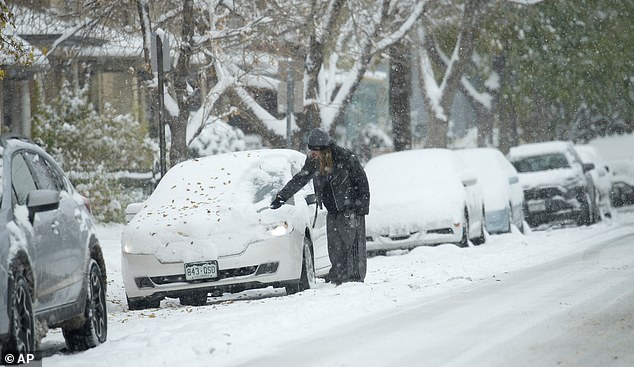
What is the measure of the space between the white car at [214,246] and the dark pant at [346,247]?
225mm

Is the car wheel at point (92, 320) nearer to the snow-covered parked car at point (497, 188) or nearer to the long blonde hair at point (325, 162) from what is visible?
the long blonde hair at point (325, 162)

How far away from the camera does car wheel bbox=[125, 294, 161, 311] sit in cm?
1388

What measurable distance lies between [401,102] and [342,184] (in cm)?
1978

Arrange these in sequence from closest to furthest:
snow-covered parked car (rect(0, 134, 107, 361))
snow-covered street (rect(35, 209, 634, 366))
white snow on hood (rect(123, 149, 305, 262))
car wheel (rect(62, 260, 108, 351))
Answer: snow-covered parked car (rect(0, 134, 107, 361)), snow-covered street (rect(35, 209, 634, 366)), car wheel (rect(62, 260, 108, 351)), white snow on hood (rect(123, 149, 305, 262))

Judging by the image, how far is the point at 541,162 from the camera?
93.9 feet

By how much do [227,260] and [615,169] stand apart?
81.3ft

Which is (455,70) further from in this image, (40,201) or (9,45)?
(40,201)

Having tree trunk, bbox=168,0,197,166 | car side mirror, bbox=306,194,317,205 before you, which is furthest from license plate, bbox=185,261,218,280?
tree trunk, bbox=168,0,197,166

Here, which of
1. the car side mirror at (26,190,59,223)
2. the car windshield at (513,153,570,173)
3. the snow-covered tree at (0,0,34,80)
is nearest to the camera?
the car side mirror at (26,190,59,223)

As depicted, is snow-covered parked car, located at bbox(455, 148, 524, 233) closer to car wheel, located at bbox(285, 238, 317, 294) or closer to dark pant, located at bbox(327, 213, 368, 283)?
dark pant, located at bbox(327, 213, 368, 283)

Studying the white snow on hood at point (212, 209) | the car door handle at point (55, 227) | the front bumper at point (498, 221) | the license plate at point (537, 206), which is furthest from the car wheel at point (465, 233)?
the car door handle at point (55, 227)

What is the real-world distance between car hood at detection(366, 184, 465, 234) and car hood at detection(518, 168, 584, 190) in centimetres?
689

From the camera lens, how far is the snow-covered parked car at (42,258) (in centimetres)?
849

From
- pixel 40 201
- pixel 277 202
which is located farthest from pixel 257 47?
pixel 40 201
